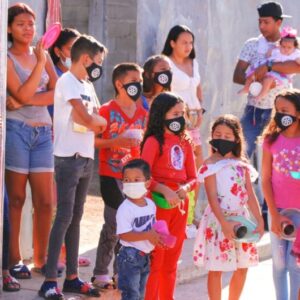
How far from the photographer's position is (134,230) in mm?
5965

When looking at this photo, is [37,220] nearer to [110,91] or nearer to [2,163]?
[2,163]

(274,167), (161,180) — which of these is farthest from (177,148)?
(274,167)

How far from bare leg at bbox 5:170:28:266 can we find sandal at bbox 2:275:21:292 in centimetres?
33

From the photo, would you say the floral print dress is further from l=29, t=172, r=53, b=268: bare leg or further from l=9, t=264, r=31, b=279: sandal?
l=9, t=264, r=31, b=279: sandal

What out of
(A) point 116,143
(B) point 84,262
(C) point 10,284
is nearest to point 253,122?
(B) point 84,262

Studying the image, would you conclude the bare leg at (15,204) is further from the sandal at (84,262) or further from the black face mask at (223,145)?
the black face mask at (223,145)

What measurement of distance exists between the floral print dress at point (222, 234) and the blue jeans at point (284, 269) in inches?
6.2

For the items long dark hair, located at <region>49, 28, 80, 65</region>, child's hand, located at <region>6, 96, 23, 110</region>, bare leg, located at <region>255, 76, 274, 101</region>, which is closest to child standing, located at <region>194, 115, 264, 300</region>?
child's hand, located at <region>6, 96, 23, 110</region>

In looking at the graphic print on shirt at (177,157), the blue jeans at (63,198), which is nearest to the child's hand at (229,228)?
the graphic print on shirt at (177,157)

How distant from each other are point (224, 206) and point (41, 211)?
135 centimetres

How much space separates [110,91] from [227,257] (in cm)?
605

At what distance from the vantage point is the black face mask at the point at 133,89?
677 centimetres

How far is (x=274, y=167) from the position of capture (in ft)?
21.6

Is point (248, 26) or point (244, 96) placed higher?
point (248, 26)
